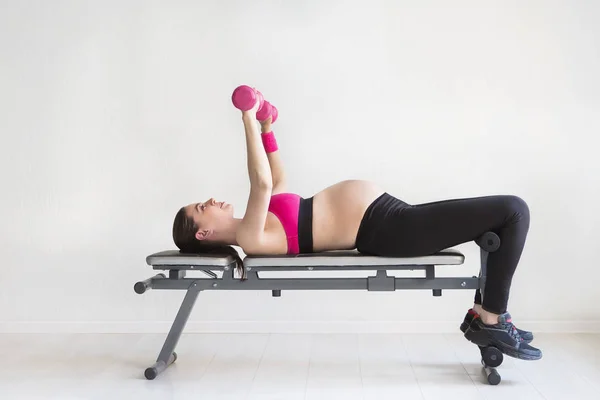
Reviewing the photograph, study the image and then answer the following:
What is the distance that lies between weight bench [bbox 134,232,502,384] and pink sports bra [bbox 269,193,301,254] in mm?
78

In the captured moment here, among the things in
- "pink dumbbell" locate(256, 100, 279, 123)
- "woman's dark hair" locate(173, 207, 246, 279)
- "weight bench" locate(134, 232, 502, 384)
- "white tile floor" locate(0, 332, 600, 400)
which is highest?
"pink dumbbell" locate(256, 100, 279, 123)

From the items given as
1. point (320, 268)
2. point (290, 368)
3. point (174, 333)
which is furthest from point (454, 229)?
point (174, 333)

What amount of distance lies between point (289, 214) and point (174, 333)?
69 centimetres

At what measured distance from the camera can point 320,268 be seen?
2725 mm

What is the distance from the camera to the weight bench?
270 centimetres

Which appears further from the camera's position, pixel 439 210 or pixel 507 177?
pixel 507 177

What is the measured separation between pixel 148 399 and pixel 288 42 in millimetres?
1921

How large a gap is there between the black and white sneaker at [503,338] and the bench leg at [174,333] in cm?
111

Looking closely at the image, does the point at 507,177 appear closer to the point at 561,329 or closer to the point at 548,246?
the point at 548,246

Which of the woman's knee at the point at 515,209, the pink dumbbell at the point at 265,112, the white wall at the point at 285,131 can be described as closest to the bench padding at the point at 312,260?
the woman's knee at the point at 515,209

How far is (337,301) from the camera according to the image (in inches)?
143

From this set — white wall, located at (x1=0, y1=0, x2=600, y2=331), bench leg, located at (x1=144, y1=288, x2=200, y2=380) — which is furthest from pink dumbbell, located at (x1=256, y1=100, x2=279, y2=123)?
bench leg, located at (x1=144, y1=288, x2=200, y2=380)

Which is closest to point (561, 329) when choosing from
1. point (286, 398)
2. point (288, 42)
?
point (286, 398)

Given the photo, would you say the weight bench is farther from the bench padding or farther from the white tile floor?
the white tile floor
